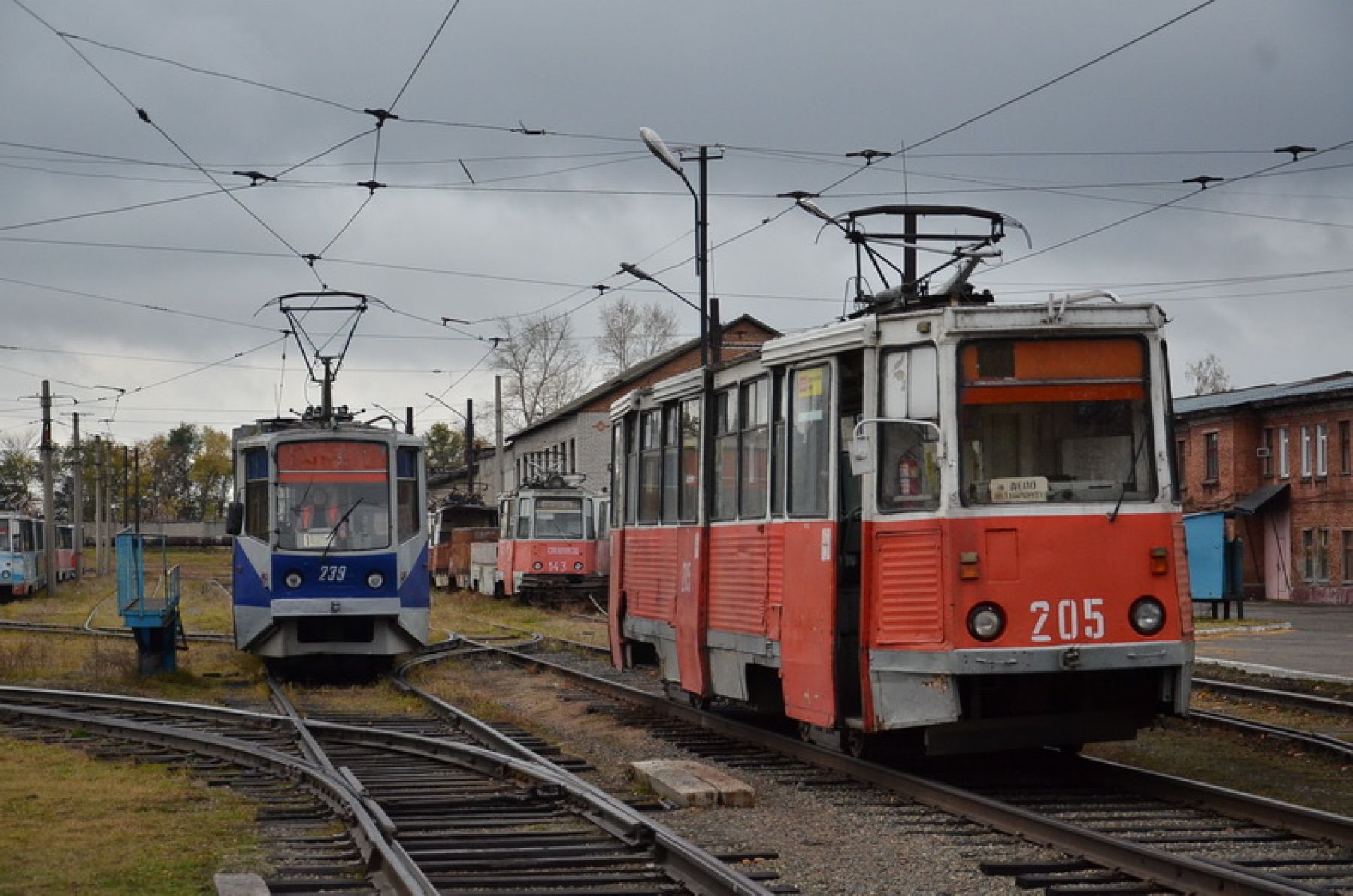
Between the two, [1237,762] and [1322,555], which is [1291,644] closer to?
[1237,762]

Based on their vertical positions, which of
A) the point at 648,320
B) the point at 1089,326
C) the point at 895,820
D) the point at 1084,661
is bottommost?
the point at 895,820

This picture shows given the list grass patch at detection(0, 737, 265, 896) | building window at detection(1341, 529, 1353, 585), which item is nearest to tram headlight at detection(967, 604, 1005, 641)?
grass patch at detection(0, 737, 265, 896)

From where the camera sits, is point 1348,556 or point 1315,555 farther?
point 1315,555

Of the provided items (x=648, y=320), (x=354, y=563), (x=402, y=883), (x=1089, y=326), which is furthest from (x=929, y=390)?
(x=648, y=320)

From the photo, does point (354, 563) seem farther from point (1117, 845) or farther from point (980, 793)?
point (1117, 845)

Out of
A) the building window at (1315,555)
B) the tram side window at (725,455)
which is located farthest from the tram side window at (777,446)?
the building window at (1315,555)

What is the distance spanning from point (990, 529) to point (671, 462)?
5.20 m

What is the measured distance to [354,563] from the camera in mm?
21609

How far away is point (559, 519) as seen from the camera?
44156mm

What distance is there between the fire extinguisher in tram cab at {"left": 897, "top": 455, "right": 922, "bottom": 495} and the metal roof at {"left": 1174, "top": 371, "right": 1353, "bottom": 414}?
133 feet

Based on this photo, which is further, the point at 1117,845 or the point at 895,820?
the point at 895,820

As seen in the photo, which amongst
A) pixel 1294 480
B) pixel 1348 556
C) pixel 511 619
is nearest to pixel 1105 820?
pixel 511 619

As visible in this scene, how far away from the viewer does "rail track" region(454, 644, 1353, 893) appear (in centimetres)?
812

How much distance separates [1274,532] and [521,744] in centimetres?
4325
